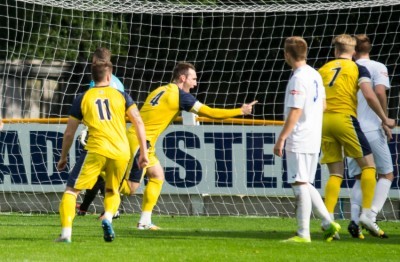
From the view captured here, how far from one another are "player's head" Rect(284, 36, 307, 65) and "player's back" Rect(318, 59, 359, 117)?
1.05 metres

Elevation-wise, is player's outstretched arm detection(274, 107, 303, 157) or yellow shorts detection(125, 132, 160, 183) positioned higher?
player's outstretched arm detection(274, 107, 303, 157)

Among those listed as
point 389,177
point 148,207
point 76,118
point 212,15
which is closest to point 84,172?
point 76,118

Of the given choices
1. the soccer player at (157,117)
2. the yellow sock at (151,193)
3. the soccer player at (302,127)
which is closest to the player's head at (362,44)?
the soccer player at (302,127)

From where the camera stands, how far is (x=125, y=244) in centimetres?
1078

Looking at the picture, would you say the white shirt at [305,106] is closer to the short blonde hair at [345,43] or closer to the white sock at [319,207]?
the white sock at [319,207]

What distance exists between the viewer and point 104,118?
10.8 meters

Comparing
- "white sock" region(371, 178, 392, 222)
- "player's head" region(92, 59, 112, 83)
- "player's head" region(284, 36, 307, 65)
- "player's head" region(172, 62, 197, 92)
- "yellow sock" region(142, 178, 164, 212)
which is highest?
"player's head" region(284, 36, 307, 65)

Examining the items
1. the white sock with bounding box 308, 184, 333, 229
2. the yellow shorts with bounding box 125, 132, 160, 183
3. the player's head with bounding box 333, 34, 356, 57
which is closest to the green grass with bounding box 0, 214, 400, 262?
the white sock with bounding box 308, 184, 333, 229

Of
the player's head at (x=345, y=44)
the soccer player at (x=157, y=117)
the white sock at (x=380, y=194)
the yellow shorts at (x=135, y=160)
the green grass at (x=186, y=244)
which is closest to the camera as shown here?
the green grass at (x=186, y=244)

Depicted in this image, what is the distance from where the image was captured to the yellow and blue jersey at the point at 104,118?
A: 10.7 meters

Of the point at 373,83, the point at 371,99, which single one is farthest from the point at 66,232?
the point at 373,83

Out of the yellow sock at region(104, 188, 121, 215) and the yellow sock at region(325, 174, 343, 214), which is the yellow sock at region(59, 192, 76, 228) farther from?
the yellow sock at region(325, 174, 343, 214)

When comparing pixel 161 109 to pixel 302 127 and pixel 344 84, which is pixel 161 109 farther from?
pixel 302 127

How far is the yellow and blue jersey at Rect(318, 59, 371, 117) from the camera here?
39.1 ft
